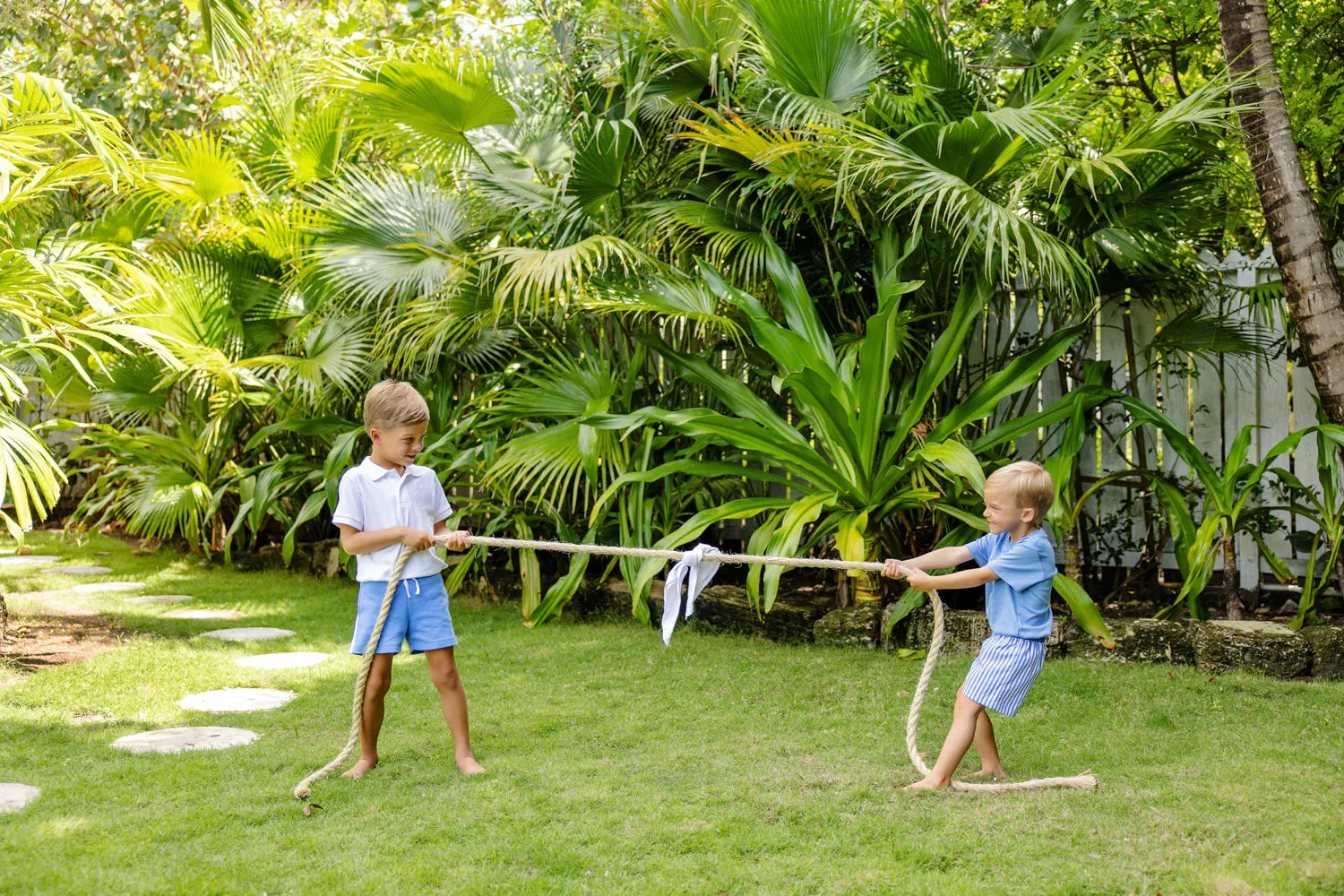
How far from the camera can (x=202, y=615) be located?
6258 millimetres

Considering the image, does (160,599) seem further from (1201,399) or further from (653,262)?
(1201,399)

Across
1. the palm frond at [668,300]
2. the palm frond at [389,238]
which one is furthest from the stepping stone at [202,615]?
the palm frond at [668,300]

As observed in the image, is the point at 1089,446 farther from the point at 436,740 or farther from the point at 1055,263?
the point at 436,740

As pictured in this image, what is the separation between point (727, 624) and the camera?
5617 mm

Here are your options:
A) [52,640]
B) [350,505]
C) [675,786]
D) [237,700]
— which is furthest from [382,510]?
[52,640]

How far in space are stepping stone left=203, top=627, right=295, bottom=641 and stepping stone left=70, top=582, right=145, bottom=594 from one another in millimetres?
1692

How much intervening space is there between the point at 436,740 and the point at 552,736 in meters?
0.39

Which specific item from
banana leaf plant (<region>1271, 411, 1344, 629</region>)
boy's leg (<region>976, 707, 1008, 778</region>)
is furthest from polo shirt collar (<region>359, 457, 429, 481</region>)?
banana leaf plant (<region>1271, 411, 1344, 629</region>)

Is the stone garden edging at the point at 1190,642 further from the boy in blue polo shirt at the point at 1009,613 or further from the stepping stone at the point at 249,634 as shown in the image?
the stepping stone at the point at 249,634

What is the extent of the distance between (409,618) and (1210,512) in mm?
3505

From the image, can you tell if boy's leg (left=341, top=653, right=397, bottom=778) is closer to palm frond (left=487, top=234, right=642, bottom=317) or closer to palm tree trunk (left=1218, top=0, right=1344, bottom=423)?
palm frond (left=487, top=234, right=642, bottom=317)

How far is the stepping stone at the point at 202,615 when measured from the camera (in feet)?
20.3

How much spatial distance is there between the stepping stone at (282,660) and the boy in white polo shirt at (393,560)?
5.33ft

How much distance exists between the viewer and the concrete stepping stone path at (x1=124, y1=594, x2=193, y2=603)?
6.66m
